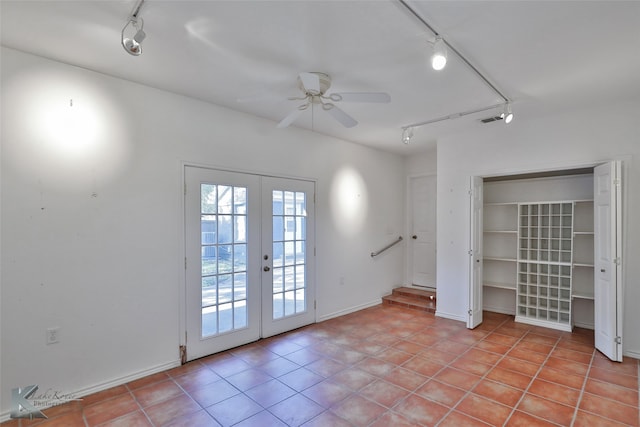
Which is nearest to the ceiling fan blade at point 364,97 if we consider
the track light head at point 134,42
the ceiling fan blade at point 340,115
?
the ceiling fan blade at point 340,115

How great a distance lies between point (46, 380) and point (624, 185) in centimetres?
606

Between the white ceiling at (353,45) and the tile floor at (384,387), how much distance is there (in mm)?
2654

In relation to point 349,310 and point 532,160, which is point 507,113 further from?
point 349,310

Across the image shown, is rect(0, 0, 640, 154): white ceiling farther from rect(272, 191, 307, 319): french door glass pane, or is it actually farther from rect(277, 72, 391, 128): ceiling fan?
rect(272, 191, 307, 319): french door glass pane

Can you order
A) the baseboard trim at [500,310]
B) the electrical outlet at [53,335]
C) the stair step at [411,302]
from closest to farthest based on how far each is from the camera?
the electrical outlet at [53,335] → the baseboard trim at [500,310] → the stair step at [411,302]

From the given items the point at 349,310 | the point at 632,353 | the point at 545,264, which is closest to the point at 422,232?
the point at 545,264

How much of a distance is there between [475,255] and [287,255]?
270 cm

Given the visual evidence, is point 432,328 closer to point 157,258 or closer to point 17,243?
point 157,258

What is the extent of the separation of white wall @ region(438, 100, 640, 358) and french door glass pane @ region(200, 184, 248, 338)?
311 centimetres

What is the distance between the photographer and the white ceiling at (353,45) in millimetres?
2021

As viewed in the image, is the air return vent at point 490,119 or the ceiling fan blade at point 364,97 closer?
the ceiling fan blade at point 364,97

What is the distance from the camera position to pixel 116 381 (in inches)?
115

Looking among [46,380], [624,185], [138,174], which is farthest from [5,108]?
[624,185]

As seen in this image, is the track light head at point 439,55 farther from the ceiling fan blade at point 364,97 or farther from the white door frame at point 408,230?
the white door frame at point 408,230
